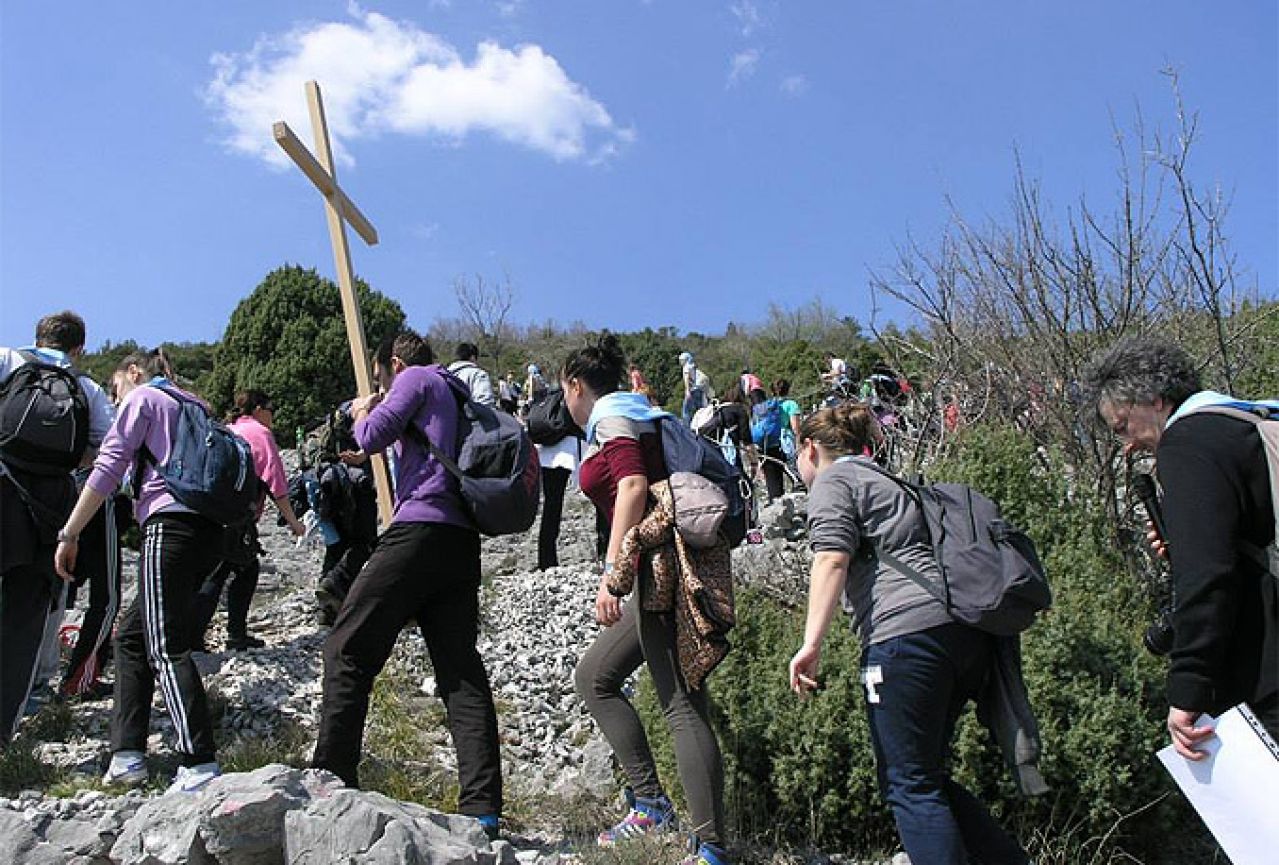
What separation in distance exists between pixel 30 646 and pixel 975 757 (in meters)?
4.03

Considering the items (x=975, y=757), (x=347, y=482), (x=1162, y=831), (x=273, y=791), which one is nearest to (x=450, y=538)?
(x=273, y=791)

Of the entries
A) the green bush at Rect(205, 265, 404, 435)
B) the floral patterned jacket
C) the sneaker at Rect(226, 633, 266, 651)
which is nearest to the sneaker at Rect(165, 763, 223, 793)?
the floral patterned jacket

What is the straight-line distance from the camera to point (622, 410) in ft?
12.6

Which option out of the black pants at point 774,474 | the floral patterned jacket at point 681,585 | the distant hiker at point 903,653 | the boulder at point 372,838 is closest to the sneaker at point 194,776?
the boulder at point 372,838

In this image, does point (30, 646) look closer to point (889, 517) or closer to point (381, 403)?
point (381, 403)

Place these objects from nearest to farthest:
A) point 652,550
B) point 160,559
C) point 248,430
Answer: point 652,550, point 160,559, point 248,430

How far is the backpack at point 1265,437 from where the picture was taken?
2529mm

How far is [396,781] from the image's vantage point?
15.3 feet

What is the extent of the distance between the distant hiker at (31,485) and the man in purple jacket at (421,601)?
5.62 ft

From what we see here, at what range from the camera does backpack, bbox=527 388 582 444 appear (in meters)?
8.21

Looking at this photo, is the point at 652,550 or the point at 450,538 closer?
the point at 652,550

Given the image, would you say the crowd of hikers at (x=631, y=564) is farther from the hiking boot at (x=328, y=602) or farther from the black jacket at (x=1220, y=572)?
the hiking boot at (x=328, y=602)

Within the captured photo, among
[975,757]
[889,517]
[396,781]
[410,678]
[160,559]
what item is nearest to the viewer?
[889,517]

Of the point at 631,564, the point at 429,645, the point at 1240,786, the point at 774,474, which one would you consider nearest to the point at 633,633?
the point at 631,564
